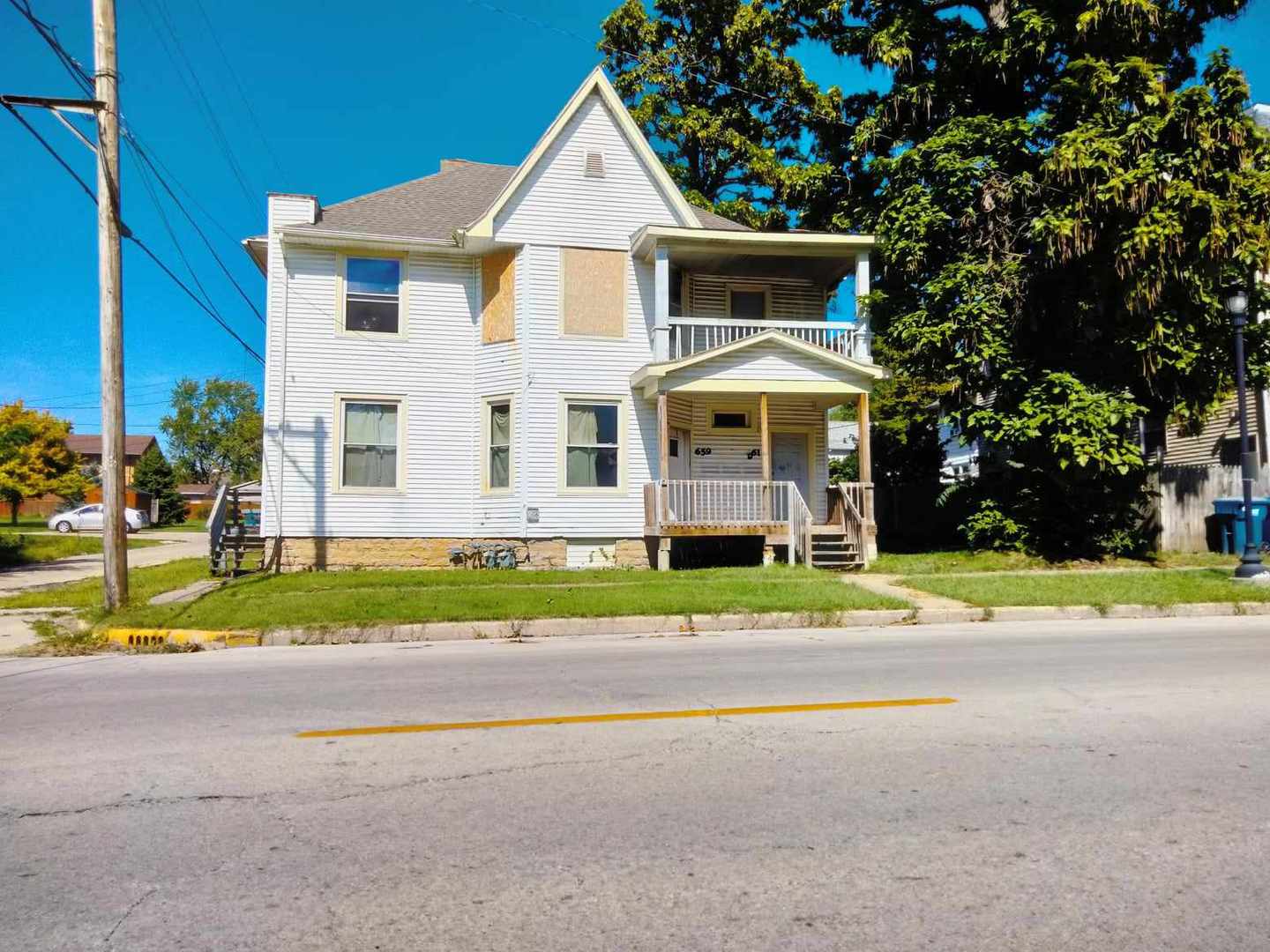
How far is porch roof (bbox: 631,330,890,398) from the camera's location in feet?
58.1

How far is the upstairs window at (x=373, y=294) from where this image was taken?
18719mm

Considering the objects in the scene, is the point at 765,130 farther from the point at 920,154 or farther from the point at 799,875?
the point at 799,875

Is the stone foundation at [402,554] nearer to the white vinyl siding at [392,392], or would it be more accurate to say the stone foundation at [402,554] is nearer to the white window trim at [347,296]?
the white vinyl siding at [392,392]

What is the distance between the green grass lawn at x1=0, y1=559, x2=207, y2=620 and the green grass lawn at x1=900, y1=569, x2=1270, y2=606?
37.5 feet

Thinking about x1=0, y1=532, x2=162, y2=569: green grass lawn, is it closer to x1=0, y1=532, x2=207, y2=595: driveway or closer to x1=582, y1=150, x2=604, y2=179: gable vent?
x1=0, y1=532, x2=207, y2=595: driveway

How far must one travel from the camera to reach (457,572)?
15766 mm

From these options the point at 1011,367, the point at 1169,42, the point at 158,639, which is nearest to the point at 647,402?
the point at 1011,367

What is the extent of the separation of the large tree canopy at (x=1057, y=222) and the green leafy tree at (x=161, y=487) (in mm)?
54652

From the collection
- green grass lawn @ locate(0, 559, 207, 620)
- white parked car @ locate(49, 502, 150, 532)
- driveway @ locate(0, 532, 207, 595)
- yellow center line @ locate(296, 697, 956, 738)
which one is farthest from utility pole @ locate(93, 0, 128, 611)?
white parked car @ locate(49, 502, 150, 532)

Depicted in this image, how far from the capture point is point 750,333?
64.6 ft

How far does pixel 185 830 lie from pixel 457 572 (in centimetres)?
1194

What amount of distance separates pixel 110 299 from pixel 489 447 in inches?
325

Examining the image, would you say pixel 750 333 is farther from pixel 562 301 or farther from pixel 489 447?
pixel 489 447

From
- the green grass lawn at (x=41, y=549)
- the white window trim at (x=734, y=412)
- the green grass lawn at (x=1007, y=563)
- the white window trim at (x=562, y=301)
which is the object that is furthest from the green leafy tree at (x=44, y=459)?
the green grass lawn at (x=1007, y=563)
